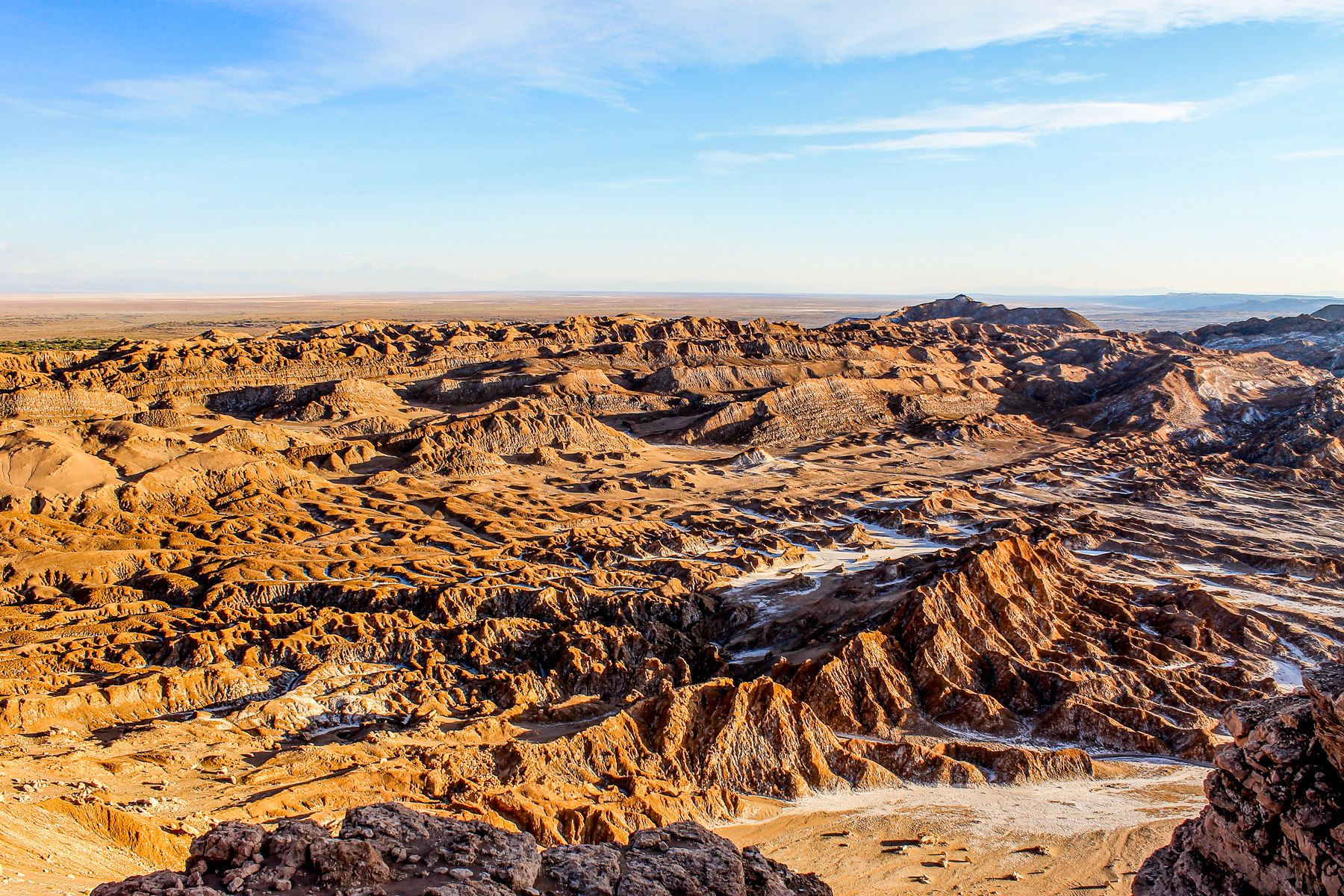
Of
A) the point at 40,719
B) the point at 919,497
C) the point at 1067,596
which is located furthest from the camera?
the point at 919,497

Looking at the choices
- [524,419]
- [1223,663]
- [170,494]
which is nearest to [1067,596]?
[1223,663]

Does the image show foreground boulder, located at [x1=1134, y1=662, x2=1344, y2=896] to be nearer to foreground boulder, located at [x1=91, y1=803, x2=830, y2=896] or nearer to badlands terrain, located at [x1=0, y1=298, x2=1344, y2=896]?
badlands terrain, located at [x1=0, y1=298, x2=1344, y2=896]

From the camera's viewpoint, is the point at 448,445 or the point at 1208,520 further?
the point at 448,445

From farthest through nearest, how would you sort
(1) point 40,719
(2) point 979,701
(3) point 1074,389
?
(3) point 1074,389
(2) point 979,701
(1) point 40,719

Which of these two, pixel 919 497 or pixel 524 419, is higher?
pixel 524 419

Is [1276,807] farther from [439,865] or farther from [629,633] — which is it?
[629,633]

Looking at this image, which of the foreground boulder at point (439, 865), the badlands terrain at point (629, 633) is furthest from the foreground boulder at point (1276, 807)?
the foreground boulder at point (439, 865)

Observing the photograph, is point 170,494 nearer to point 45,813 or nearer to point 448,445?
point 448,445
